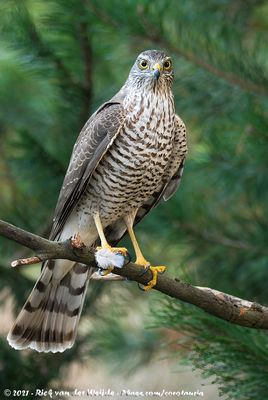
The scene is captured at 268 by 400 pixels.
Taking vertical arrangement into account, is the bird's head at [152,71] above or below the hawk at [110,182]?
above

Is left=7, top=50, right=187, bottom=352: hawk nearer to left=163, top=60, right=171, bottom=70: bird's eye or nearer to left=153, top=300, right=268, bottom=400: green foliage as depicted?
left=163, top=60, right=171, bottom=70: bird's eye

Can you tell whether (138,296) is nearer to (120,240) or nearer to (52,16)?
(120,240)

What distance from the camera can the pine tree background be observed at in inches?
206

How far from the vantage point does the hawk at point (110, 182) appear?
15.3 feet

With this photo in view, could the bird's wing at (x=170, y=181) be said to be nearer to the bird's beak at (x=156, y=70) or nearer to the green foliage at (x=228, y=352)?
the bird's beak at (x=156, y=70)

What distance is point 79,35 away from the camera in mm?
5336

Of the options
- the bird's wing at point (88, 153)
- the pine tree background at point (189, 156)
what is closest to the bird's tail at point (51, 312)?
the pine tree background at point (189, 156)

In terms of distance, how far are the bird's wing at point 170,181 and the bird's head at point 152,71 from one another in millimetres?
242

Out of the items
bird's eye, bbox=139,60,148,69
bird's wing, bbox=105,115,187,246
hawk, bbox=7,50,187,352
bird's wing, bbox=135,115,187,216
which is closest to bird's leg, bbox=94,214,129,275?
hawk, bbox=7,50,187,352

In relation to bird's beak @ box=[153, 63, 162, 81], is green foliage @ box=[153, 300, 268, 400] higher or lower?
lower

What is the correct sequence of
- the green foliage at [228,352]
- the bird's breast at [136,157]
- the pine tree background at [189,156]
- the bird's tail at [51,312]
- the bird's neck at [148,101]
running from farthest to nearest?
the pine tree background at [189,156] < the bird's tail at [51,312] < the bird's neck at [148,101] < the bird's breast at [136,157] < the green foliage at [228,352]

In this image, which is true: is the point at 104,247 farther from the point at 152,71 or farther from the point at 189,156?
the point at 189,156

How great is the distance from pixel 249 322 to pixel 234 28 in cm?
246

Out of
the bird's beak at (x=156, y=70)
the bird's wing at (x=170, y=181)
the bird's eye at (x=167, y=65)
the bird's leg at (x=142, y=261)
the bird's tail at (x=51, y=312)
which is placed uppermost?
the bird's eye at (x=167, y=65)
